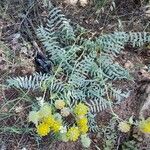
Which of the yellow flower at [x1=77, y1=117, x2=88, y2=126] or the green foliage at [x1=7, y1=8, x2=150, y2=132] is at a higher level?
the green foliage at [x1=7, y1=8, x2=150, y2=132]

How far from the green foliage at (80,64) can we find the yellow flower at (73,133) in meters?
0.25

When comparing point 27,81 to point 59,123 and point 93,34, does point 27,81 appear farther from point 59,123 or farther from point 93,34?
point 93,34

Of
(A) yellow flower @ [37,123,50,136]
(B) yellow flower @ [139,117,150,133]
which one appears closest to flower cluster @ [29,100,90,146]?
(A) yellow flower @ [37,123,50,136]

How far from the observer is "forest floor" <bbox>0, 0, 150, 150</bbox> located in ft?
9.29

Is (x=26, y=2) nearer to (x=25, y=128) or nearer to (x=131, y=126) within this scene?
(x=25, y=128)

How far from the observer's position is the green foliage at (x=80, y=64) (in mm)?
2914

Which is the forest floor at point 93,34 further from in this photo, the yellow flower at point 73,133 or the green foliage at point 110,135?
the yellow flower at point 73,133

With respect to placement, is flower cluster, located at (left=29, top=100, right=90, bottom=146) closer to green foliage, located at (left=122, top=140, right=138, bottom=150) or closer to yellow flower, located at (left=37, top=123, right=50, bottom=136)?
yellow flower, located at (left=37, top=123, right=50, bottom=136)

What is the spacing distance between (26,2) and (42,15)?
15 centimetres

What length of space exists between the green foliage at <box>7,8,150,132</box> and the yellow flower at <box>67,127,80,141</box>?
0.25 m

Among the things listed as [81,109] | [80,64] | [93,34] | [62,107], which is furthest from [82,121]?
[93,34]

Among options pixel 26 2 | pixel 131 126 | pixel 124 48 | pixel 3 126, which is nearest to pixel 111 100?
pixel 131 126

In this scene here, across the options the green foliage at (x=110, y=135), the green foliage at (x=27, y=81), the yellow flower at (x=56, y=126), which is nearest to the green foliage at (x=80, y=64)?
the green foliage at (x=27, y=81)

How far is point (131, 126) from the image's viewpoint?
2.89 meters
